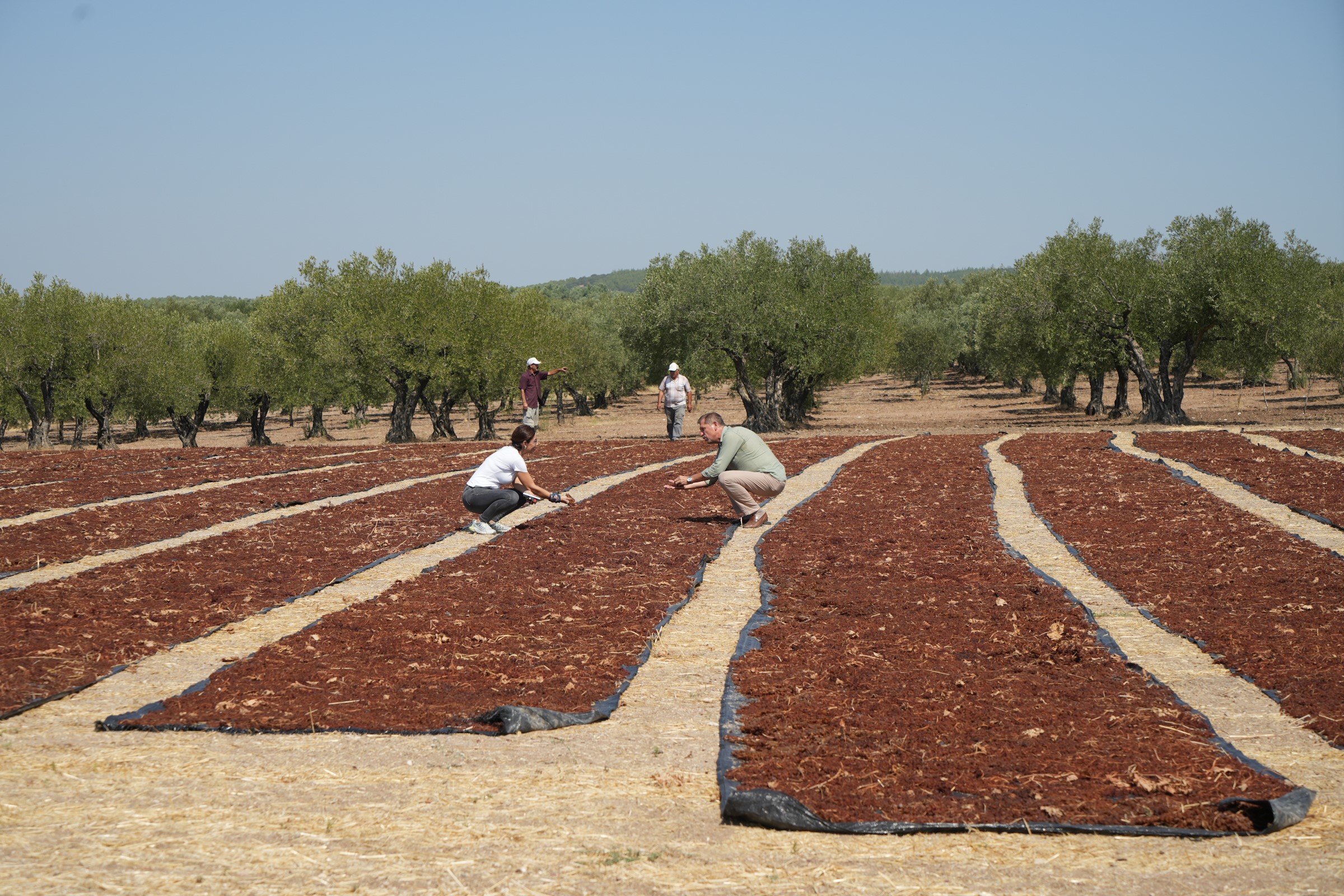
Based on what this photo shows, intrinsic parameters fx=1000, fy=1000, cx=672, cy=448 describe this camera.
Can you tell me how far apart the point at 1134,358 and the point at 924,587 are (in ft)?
115

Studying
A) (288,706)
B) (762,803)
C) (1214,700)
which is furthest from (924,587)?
(288,706)

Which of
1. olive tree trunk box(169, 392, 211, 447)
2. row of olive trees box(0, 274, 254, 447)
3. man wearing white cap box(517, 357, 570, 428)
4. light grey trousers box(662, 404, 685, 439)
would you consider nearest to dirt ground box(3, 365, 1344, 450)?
olive tree trunk box(169, 392, 211, 447)

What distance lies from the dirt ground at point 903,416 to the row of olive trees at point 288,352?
3424mm

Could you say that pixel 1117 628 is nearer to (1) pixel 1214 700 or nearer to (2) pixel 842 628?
(1) pixel 1214 700

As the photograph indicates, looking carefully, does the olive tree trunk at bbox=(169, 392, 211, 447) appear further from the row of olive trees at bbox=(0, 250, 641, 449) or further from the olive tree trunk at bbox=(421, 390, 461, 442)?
the olive tree trunk at bbox=(421, 390, 461, 442)

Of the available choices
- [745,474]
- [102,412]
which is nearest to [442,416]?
[102,412]

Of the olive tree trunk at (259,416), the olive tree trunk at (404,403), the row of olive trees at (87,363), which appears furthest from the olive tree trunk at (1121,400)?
the row of olive trees at (87,363)

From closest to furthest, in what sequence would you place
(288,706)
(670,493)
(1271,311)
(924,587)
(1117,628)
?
(288,706) < (1117,628) < (924,587) < (670,493) < (1271,311)

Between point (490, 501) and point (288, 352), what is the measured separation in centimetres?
4686

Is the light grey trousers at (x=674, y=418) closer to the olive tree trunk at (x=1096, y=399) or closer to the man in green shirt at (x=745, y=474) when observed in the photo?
the man in green shirt at (x=745, y=474)

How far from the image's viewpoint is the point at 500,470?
47.7 ft

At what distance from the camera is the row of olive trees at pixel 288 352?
154ft

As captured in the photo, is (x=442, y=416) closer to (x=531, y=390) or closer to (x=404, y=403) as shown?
(x=404, y=403)

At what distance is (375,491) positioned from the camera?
19969mm
